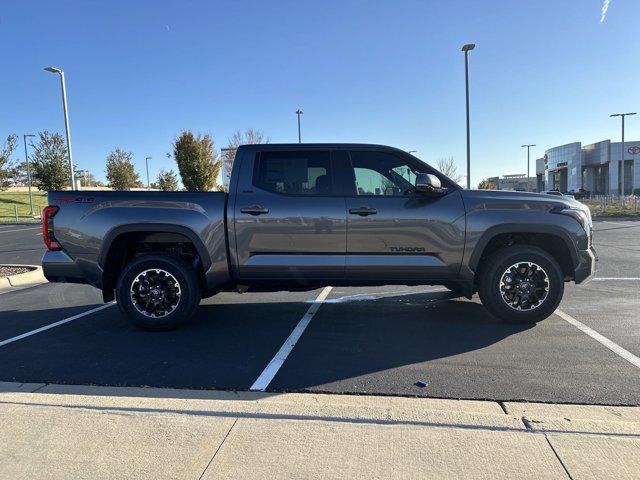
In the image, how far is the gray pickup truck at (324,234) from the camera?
16.3ft

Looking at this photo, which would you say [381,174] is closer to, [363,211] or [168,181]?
[363,211]

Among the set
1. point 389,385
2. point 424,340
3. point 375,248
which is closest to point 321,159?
point 375,248

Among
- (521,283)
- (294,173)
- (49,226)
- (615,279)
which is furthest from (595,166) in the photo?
(49,226)

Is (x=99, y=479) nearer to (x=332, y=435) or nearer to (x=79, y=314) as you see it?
(x=332, y=435)

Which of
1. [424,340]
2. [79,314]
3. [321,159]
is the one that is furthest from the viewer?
[79,314]

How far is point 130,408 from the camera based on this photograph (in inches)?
131

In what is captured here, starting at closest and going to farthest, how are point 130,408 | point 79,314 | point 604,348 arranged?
1. point 130,408
2. point 604,348
3. point 79,314

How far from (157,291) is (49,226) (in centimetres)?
133

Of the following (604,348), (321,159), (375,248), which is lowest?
(604,348)

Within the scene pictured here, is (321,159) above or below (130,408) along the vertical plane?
above

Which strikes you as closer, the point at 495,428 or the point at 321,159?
the point at 495,428

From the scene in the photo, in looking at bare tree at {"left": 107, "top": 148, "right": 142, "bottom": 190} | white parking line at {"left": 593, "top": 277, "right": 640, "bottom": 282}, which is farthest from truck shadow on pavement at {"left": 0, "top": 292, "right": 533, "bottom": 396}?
bare tree at {"left": 107, "top": 148, "right": 142, "bottom": 190}

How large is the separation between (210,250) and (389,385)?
2386 mm

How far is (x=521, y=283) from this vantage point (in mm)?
5086
